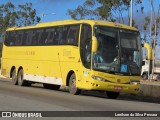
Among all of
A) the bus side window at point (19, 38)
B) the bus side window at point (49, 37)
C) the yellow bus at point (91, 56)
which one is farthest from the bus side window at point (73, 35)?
the bus side window at point (19, 38)

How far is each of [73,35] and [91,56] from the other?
204cm

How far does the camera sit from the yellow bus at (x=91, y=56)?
21.1m

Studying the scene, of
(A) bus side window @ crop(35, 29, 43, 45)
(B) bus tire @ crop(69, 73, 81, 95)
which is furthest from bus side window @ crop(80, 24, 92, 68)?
(A) bus side window @ crop(35, 29, 43, 45)

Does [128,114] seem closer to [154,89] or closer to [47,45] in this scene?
[47,45]

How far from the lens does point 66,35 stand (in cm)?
2353

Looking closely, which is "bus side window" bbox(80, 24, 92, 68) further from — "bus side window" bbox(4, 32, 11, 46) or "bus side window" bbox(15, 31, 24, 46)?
"bus side window" bbox(4, 32, 11, 46)

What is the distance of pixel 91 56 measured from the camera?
2119cm

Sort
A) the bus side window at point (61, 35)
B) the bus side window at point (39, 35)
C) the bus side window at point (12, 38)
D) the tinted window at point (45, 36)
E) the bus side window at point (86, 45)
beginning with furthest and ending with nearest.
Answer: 1. the bus side window at point (12, 38)
2. the bus side window at point (39, 35)
3. the bus side window at point (61, 35)
4. the tinted window at point (45, 36)
5. the bus side window at point (86, 45)

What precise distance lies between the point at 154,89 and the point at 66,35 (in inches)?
297

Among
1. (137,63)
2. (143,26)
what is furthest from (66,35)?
(143,26)

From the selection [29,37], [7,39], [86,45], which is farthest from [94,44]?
[7,39]

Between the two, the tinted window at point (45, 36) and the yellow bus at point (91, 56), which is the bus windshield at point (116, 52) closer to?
the yellow bus at point (91, 56)

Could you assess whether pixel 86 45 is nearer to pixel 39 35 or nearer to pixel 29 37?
pixel 39 35

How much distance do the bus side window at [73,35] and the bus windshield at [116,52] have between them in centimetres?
149
